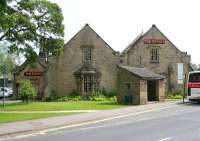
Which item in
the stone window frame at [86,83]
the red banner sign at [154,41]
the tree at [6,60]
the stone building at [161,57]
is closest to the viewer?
the stone window frame at [86,83]

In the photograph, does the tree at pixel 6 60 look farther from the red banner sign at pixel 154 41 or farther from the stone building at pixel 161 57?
the red banner sign at pixel 154 41

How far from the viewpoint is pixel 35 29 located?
4175cm

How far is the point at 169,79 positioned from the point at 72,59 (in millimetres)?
12525

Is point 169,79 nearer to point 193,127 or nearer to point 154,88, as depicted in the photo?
point 154,88

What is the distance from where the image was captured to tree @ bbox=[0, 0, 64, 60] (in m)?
40.2

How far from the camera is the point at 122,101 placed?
42.7 meters

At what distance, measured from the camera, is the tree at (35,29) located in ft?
132

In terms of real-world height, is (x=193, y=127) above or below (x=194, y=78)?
below

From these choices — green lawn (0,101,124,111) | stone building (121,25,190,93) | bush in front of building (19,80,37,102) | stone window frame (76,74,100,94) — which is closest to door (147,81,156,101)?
green lawn (0,101,124,111)

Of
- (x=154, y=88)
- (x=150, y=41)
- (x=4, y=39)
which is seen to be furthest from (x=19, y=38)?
(x=150, y=41)

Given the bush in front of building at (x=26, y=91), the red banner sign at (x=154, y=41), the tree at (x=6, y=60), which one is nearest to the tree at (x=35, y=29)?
the bush in front of building at (x=26, y=91)

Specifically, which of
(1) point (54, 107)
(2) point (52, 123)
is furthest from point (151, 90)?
(2) point (52, 123)

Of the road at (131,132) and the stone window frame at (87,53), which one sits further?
the stone window frame at (87,53)

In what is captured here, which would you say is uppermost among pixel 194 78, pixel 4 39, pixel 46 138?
pixel 4 39
